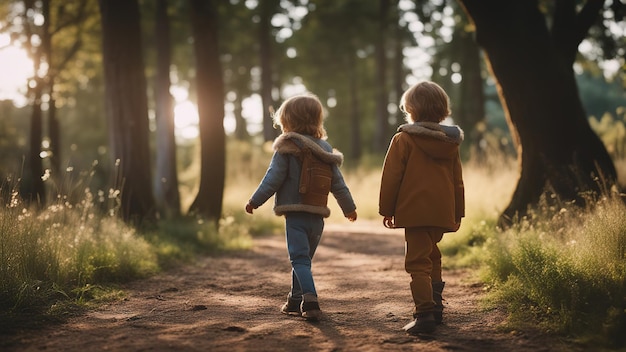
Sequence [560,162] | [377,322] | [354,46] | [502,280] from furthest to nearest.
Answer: [354,46] < [560,162] < [502,280] < [377,322]

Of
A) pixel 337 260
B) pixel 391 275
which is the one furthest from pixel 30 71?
pixel 391 275

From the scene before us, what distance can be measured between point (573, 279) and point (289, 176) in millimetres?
2270

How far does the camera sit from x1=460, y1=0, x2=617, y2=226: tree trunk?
27.0 ft

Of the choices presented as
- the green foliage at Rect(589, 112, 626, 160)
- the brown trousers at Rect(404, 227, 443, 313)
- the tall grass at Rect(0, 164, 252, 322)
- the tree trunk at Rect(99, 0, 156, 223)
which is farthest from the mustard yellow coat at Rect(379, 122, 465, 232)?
the green foliage at Rect(589, 112, 626, 160)

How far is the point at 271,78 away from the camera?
82.2ft

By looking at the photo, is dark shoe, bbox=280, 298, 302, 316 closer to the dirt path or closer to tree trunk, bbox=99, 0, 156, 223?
the dirt path

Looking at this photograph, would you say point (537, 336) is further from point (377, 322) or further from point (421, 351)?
point (377, 322)

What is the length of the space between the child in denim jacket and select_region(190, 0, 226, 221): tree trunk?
6842 millimetres

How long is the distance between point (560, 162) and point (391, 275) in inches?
105

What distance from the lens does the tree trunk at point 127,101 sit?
10141 mm

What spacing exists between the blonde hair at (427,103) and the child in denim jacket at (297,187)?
72 cm

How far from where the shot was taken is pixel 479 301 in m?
5.68

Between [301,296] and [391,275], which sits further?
[391,275]

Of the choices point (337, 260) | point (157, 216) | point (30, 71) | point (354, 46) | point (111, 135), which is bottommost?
point (337, 260)
